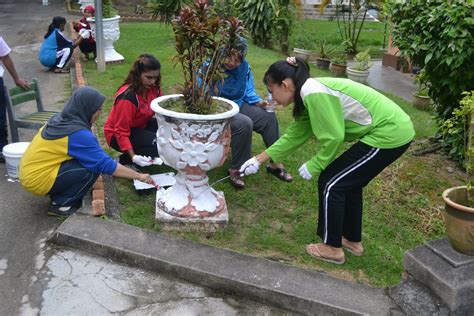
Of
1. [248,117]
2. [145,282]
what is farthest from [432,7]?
[145,282]

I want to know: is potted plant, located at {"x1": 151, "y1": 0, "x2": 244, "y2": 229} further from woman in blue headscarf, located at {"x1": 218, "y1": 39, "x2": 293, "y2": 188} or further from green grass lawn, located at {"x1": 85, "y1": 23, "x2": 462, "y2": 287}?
woman in blue headscarf, located at {"x1": 218, "y1": 39, "x2": 293, "y2": 188}

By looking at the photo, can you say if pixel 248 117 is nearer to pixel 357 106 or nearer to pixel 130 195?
pixel 130 195

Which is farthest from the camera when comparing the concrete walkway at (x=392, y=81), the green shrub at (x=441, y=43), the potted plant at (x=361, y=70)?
the potted plant at (x=361, y=70)

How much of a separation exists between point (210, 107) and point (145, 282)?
4.54 ft

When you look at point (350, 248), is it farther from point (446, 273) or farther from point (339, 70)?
point (339, 70)

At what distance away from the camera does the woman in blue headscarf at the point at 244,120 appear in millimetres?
4816

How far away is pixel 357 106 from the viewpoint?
3.44 m

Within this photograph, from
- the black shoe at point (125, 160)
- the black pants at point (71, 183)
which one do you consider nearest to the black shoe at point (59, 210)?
the black pants at point (71, 183)

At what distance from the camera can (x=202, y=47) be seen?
155 inches

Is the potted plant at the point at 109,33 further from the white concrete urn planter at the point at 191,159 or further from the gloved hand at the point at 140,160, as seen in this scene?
the white concrete urn planter at the point at 191,159

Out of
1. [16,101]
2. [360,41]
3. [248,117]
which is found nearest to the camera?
[248,117]

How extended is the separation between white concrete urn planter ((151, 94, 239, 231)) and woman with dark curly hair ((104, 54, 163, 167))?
1.58ft

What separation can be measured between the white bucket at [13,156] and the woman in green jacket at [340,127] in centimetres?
246

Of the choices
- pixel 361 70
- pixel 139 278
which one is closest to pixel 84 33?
pixel 361 70
